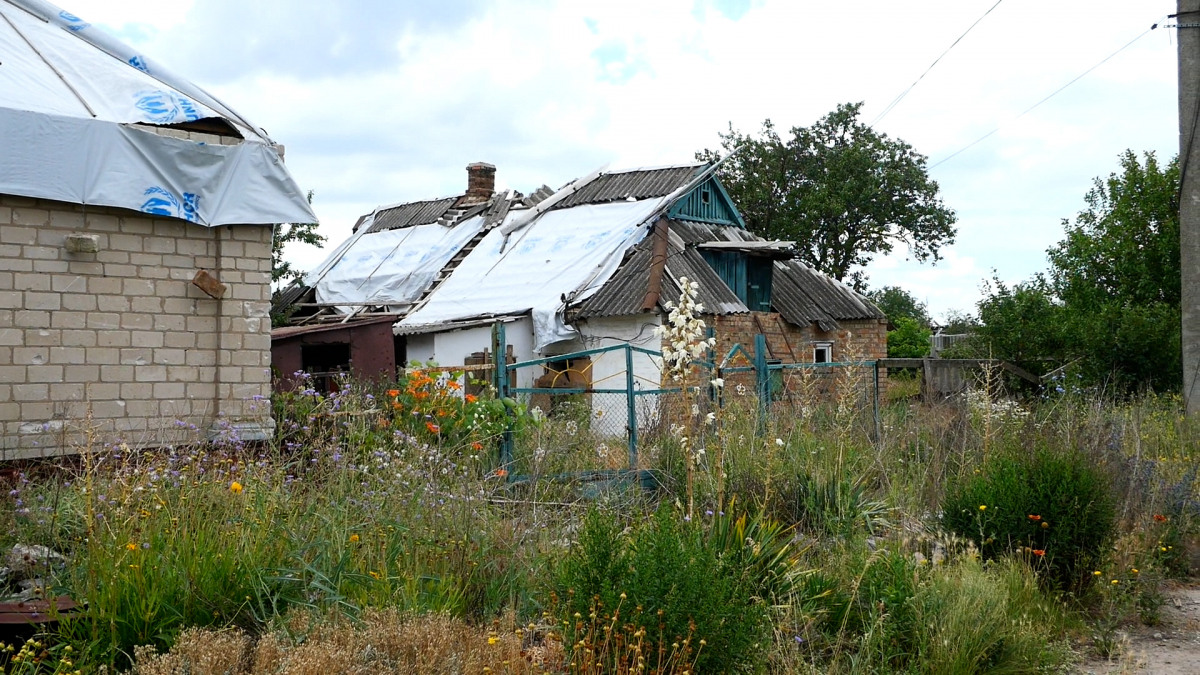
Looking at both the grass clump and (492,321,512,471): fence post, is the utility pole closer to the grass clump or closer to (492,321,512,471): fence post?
(492,321,512,471): fence post

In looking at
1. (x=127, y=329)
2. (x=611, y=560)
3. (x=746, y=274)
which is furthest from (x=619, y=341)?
(x=611, y=560)

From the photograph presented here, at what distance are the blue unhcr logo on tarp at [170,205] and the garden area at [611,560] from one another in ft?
7.13

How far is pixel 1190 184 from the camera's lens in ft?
35.9

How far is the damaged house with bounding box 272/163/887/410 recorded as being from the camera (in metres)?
18.5

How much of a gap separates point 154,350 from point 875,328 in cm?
1590

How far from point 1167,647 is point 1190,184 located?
6413 mm

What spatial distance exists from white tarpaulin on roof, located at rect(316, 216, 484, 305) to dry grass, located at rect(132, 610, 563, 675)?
18.5m

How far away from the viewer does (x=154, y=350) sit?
31.5 feet

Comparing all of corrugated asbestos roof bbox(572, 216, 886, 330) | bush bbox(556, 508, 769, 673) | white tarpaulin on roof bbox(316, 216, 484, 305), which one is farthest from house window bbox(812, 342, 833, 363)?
bush bbox(556, 508, 769, 673)

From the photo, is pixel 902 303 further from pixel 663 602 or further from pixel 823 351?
pixel 663 602

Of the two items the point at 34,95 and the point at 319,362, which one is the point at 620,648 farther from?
the point at 319,362

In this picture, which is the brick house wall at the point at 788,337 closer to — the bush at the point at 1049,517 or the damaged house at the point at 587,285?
the damaged house at the point at 587,285

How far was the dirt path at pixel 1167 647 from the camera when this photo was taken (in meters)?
5.75

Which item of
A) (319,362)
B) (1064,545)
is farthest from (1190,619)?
(319,362)
